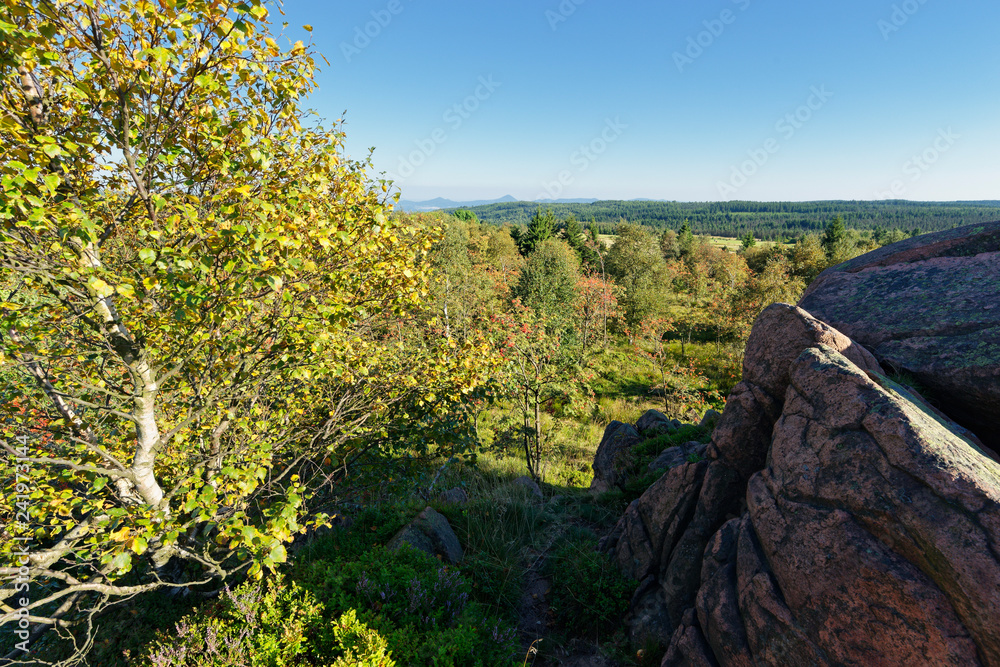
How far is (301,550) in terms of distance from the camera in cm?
752

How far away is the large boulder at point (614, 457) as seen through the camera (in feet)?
34.4

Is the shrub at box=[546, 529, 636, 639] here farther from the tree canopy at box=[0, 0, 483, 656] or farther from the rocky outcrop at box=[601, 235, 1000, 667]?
the tree canopy at box=[0, 0, 483, 656]

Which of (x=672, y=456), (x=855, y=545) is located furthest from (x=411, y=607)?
(x=672, y=456)

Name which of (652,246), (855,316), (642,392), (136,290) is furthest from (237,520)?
(652,246)

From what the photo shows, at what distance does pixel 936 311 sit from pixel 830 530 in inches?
168

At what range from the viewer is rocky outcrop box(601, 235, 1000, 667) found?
3.35 m

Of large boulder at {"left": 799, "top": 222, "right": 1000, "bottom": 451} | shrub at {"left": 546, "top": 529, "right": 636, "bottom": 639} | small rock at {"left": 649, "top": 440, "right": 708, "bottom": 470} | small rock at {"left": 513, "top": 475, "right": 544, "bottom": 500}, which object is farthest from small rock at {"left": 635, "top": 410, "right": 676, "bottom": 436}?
large boulder at {"left": 799, "top": 222, "right": 1000, "bottom": 451}

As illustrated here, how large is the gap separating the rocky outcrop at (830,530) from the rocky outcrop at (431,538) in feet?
11.0

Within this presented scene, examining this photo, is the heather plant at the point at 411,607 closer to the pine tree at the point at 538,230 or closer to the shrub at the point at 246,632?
the shrub at the point at 246,632

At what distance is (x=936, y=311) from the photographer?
590 cm

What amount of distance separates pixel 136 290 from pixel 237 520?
2507mm

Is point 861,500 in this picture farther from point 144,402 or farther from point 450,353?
point 144,402

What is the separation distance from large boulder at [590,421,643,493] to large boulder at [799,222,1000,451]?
17.5ft

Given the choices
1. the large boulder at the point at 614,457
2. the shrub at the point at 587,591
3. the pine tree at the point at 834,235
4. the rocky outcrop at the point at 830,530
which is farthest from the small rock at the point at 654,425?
the pine tree at the point at 834,235
